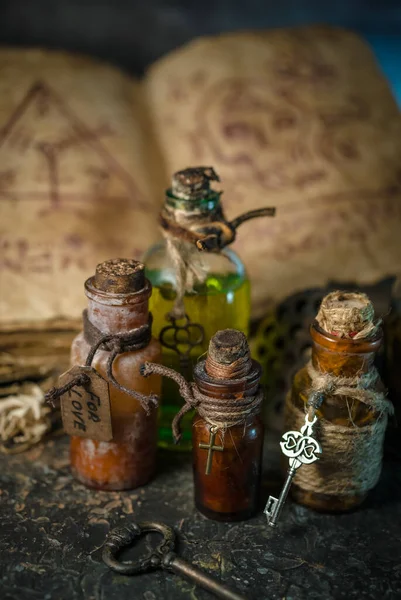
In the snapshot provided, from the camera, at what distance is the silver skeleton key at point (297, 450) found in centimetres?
114

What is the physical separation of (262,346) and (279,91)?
28.8 inches

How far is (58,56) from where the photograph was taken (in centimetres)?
194

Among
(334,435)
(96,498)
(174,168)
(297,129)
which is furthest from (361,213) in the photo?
(96,498)

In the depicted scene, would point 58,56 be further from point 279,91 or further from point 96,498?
point 96,498

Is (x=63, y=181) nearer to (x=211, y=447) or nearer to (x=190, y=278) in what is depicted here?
(x=190, y=278)

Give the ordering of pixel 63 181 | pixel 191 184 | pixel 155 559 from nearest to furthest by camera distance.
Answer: pixel 155 559, pixel 191 184, pixel 63 181

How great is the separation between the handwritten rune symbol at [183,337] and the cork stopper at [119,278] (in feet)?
0.46

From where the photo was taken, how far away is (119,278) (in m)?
1.15

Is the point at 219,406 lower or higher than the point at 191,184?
lower

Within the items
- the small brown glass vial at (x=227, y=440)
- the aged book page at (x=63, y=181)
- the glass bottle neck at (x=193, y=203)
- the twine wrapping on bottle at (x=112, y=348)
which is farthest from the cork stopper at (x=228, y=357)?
the aged book page at (x=63, y=181)

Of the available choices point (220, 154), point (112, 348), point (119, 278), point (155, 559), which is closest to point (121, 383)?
point (112, 348)

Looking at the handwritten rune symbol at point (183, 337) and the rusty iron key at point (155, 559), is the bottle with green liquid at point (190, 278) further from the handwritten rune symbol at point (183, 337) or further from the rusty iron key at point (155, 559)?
the rusty iron key at point (155, 559)

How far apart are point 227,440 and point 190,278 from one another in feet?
0.98

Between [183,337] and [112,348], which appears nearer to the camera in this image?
[112,348]
